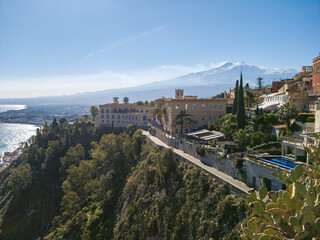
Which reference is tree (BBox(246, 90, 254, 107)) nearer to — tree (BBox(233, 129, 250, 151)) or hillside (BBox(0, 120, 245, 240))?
hillside (BBox(0, 120, 245, 240))

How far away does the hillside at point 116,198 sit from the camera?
18.9 metres

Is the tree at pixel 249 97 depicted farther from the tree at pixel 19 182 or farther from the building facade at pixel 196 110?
the tree at pixel 19 182

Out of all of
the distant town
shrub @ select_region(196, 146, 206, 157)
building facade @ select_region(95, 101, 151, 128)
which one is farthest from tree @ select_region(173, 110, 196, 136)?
building facade @ select_region(95, 101, 151, 128)

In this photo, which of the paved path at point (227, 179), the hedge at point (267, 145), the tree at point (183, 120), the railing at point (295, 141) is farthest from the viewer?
the tree at point (183, 120)

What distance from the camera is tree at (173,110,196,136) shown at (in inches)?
1580

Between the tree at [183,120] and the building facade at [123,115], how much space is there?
23.5 metres

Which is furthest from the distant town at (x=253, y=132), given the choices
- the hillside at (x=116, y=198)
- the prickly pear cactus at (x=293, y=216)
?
the prickly pear cactus at (x=293, y=216)

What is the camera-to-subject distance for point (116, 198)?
3572 cm

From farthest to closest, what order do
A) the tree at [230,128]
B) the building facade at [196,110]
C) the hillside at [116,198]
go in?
the building facade at [196,110] < the tree at [230,128] < the hillside at [116,198]

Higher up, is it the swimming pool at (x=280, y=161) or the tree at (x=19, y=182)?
the swimming pool at (x=280, y=161)

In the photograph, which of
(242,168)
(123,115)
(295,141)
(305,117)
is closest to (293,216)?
(242,168)

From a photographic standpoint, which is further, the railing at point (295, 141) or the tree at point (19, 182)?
the tree at point (19, 182)

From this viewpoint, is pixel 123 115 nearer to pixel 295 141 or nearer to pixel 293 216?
pixel 295 141

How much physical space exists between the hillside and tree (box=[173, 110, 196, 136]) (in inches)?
258
